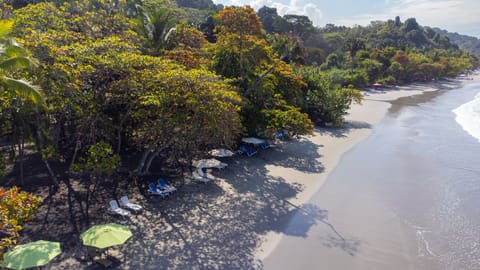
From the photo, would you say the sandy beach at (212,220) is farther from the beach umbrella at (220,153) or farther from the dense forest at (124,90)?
the dense forest at (124,90)

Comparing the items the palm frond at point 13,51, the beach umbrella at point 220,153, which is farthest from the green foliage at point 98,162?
the beach umbrella at point 220,153

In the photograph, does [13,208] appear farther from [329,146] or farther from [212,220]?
[329,146]

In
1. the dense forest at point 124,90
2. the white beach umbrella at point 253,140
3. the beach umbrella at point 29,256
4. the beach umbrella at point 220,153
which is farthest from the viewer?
the white beach umbrella at point 253,140

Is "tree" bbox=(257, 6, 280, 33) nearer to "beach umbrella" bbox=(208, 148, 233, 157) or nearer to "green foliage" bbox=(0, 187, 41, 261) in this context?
"beach umbrella" bbox=(208, 148, 233, 157)

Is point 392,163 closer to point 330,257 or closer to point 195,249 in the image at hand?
point 330,257

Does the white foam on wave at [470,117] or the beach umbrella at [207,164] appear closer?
the beach umbrella at [207,164]

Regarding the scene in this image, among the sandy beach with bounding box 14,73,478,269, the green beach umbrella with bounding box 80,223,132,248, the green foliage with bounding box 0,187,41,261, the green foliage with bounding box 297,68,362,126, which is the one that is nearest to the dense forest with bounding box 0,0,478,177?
the green foliage with bounding box 297,68,362,126

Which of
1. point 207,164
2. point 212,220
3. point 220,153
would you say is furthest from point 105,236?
point 220,153
